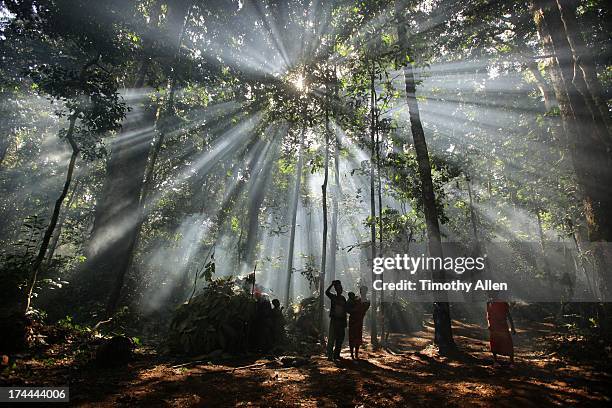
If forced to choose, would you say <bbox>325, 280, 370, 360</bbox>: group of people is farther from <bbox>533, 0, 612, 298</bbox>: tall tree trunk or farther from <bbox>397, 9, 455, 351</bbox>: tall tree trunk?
<bbox>533, 0, 612, 298</bbox>: tall tree trunk

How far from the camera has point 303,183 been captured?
108 ft

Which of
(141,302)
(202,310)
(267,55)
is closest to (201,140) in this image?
(267,55)

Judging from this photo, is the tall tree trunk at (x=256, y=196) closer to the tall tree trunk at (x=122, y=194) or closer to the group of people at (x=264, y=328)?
the tall tree trunk at (x=122, y=194)

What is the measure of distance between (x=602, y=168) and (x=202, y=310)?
13.3 meters

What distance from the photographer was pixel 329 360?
915cm

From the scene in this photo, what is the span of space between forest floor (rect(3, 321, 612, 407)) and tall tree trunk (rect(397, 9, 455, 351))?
127 cm

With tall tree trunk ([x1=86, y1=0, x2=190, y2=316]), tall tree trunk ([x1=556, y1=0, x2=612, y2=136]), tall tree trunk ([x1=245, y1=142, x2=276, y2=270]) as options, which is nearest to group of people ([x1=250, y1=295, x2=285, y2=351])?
tall tree trunk ([x1=86, y1=0, x2=190, y2=316])

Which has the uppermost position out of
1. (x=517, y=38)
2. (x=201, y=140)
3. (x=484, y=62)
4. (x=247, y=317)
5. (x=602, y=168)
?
(x=484, y=62)

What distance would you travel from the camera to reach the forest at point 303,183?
7.22 metres

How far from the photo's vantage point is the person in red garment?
26.5ft

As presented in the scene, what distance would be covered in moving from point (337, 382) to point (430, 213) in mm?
7032

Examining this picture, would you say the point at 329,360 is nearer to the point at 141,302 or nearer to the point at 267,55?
the point at 141,302

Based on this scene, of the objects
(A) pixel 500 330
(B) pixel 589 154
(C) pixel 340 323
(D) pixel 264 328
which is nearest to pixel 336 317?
(C) pixel 340 323

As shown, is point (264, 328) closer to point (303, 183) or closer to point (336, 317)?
point (336, 317)
